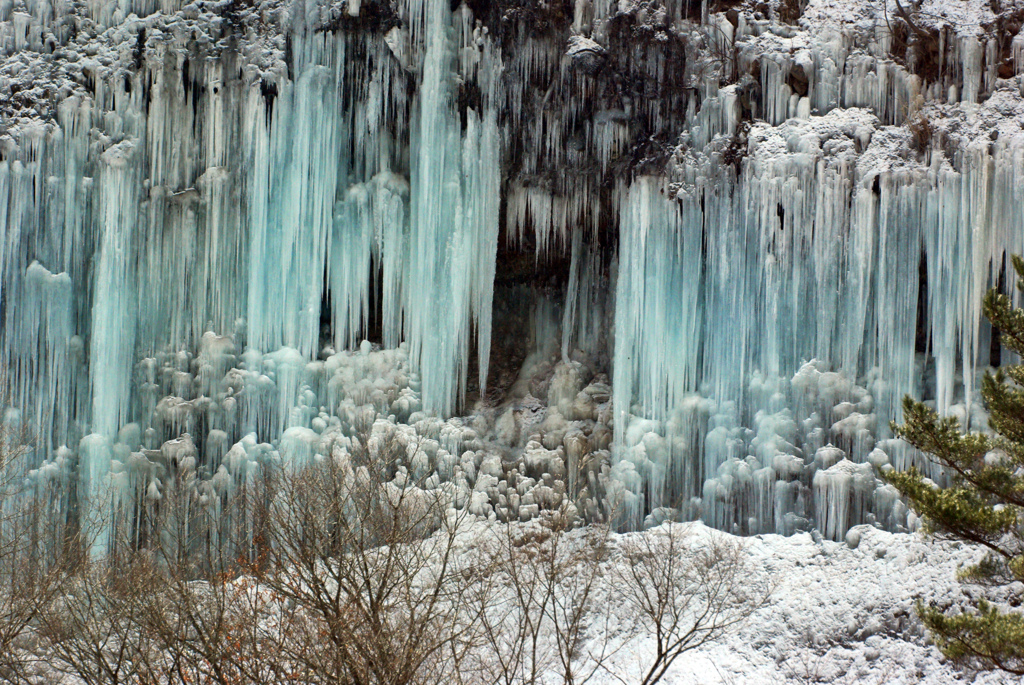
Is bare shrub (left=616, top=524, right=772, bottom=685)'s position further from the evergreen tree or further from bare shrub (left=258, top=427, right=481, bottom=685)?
the evergreen tree

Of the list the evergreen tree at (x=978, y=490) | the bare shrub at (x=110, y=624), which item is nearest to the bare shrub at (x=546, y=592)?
the bare shrub at (x=110, y=624)

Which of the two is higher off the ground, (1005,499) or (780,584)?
(1005,499)

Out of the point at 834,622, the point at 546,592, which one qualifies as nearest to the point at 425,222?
the point at 546,592

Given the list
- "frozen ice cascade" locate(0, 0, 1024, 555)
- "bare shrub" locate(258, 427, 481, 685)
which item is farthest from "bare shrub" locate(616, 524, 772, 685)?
"bare shrub" locate(258, 427, 481, 685)

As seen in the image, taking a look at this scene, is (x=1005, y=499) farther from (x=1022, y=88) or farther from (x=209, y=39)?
(x=209, y=39)

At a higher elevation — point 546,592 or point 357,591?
point 357,591

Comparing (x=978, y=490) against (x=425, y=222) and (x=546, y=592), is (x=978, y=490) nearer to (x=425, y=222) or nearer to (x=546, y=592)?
(x=546, y=592)

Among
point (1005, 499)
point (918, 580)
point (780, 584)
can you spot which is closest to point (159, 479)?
point (780, 584)

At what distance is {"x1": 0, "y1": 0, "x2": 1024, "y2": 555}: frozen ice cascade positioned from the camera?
15914 millimetres

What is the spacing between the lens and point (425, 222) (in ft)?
57.3

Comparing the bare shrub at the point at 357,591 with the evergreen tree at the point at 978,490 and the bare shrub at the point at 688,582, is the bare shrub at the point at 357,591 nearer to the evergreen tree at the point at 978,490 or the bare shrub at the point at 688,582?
the bare shrub at the point at 688,582

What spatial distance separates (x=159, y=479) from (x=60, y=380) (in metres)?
2.32

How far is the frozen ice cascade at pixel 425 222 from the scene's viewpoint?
52.2 ft

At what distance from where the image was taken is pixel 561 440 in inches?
699
